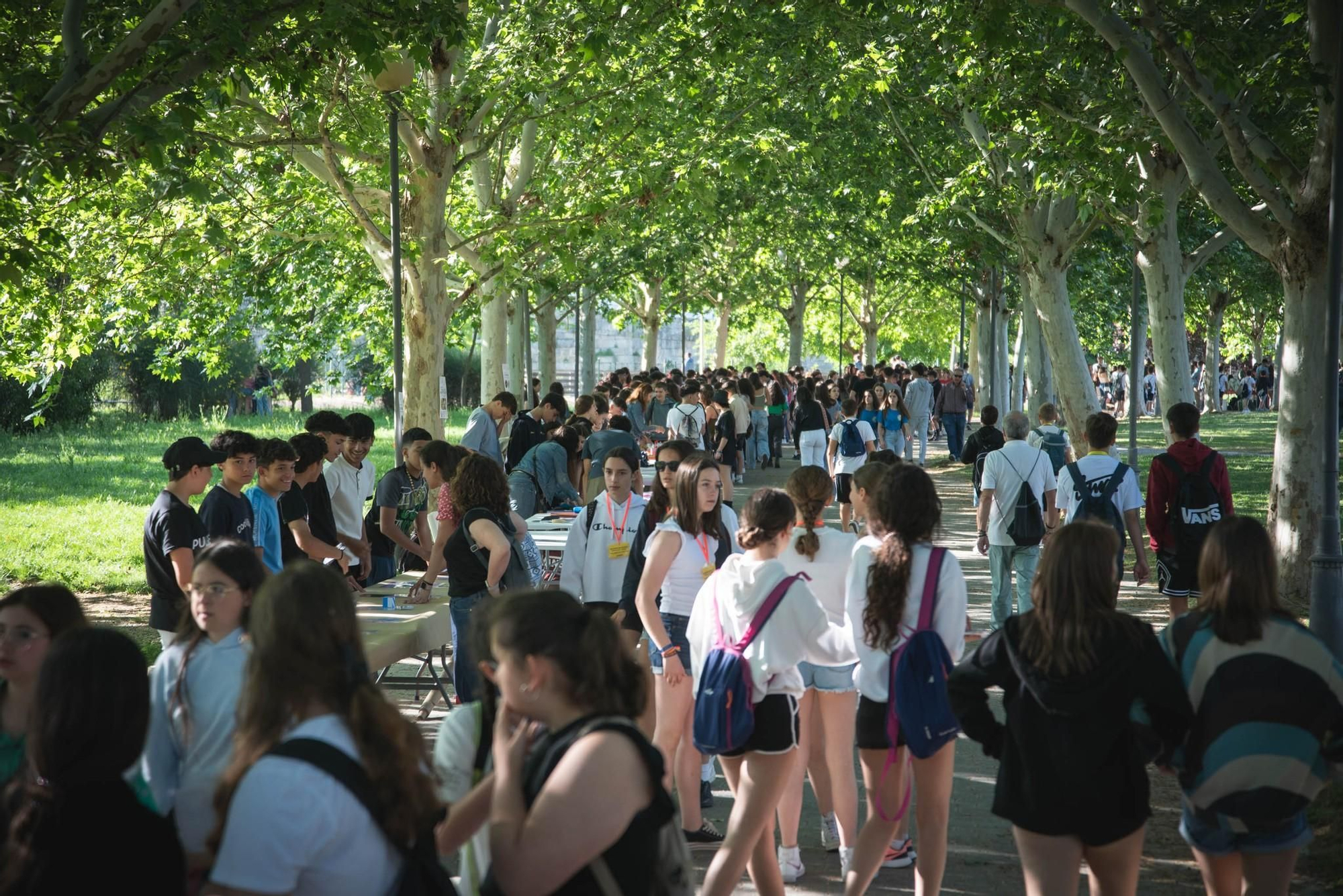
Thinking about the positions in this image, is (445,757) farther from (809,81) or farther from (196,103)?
Answer: (809,81)

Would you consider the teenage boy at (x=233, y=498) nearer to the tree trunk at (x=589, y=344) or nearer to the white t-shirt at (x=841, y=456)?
the white t-shirt at (x=841, y=456)

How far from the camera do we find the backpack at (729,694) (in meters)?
5.04

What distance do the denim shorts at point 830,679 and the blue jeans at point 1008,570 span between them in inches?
174

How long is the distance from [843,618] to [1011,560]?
4559mm

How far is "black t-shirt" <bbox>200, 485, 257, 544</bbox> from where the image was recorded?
691 cm

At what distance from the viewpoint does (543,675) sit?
9.53 feet

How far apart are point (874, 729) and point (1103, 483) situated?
4.78 metres

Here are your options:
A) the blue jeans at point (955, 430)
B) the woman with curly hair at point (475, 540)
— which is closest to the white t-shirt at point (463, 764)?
the woman with curly hair at point (475, 540)

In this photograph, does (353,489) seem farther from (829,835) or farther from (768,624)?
(768,624)

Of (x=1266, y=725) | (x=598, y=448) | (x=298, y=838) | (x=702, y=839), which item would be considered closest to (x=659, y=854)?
(x=298, y=838)

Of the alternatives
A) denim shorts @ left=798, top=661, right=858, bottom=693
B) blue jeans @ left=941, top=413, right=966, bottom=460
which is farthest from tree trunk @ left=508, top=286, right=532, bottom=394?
denim shorts @ left=798, top=661, right=858, bottom=693

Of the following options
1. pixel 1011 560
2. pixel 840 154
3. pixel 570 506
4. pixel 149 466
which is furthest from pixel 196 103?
pixel 149 466

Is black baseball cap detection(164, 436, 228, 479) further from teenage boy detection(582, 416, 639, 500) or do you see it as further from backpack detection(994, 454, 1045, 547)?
teenage boy detection(582, 416, 639, 500)

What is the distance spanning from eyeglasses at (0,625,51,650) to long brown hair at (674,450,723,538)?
313cm
